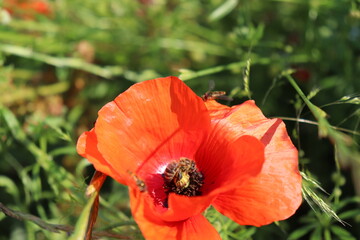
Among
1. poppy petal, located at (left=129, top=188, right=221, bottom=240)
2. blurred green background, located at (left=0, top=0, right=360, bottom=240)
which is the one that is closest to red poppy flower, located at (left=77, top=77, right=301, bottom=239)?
poppy petal, located at (left=129, top=188, right=221, bottom=240)

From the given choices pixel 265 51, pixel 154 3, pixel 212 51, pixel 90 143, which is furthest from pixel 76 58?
pixel 90 143

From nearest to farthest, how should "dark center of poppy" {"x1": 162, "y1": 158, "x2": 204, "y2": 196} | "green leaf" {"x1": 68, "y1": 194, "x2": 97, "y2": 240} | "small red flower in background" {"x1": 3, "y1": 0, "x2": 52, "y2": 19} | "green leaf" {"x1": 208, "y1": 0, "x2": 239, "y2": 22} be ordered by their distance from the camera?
"green leaf" {"x1": 68, "y1": 194, "x2": 97, "y2": 240}
"dark center of poppy" {"x1": 162, "y1": 158, "x2": 204, "y2": 196}
"green leaf" {"x1": 208, "y1": 0, "x2": 239, "y2": 22}
"small red flower in background" {"x1": 3, "y1": 0, "x2": 52, "y2": 19}

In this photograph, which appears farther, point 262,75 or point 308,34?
point 262,75

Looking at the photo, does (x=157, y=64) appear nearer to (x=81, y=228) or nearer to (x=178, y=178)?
(x=178, y=178)

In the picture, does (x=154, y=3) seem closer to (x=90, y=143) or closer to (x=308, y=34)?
(x=308, y=34)

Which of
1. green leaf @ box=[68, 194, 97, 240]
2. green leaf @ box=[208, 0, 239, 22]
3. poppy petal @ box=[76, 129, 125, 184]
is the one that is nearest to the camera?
green leaf @ box=[68, 194, 97, 240]

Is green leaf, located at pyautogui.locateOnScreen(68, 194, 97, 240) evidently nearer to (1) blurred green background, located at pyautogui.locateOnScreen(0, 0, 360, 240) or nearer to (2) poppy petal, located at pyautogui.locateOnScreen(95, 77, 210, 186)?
(2) poppy petal, located at pyautogui.locateOnScreen(95, 77, 210, 186)
